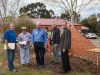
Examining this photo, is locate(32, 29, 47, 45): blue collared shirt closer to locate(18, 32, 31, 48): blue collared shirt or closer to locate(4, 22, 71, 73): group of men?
locate(4, 22, 71, 73): group of men

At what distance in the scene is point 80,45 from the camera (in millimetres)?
16359

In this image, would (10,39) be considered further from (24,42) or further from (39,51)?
(39,51)

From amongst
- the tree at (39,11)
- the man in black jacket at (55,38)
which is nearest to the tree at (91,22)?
the tree at (39,11)

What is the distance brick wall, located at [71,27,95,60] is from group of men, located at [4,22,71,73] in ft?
8.74

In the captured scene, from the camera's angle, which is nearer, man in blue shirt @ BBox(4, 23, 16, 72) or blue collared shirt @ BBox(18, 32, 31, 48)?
man in blue shirt @ BBox(4, 23, 16, 72)

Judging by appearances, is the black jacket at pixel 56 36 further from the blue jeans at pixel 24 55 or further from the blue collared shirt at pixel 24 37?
the blue jeans at pixel 24 55

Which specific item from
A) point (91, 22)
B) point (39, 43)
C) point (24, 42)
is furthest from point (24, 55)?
point (91, 22)

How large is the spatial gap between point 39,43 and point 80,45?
393 centimetres

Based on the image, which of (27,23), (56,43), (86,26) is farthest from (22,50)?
(86,26)

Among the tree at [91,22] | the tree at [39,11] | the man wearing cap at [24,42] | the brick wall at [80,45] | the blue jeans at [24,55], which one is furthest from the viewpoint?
the tree at [39,11]

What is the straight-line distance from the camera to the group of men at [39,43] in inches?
471

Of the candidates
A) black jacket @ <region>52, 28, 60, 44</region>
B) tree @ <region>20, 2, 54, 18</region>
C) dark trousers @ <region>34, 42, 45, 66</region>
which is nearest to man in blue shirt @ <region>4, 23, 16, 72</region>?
dark trousers @ <region>34, 42, 45, 66</region>

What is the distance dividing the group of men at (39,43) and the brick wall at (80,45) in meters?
2.66

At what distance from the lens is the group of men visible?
39.2ft
